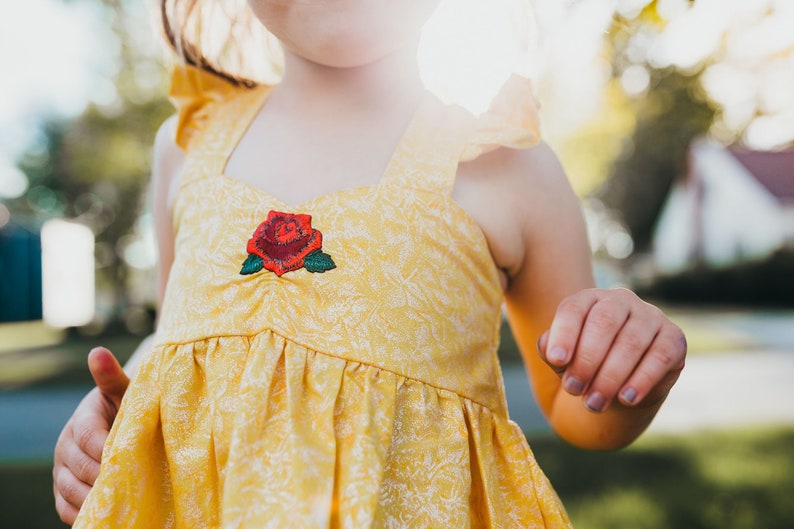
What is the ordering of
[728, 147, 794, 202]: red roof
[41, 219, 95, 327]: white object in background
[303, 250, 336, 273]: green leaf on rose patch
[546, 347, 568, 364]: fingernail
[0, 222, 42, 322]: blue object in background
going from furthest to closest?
[728, 147, 794, 202]: red roof, [41, 219, 95, 327]: white object in background, [0, 222, 42, 322]: blue object in background, [303, 250, 336, 273]: green leaf on rose patch, [546, 347, 568, 364]: fingernail

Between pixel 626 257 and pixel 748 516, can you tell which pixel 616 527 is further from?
pixel 626 257

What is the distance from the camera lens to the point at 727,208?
91.3ft

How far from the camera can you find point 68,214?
23.8m

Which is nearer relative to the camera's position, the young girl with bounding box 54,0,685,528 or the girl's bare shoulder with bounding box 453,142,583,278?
the young girl with bounding box 54,0,685,528

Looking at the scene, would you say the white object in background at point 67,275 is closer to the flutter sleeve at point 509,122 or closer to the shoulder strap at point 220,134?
the shoulder strap at point 220,134

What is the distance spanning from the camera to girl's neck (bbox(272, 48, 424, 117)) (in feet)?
4.88

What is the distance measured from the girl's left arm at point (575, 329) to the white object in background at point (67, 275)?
19455mm

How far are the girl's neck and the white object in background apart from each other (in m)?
19.3

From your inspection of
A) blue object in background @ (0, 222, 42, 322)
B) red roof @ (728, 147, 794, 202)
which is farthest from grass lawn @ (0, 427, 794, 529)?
red roof @ (728, 147, 794, 202)

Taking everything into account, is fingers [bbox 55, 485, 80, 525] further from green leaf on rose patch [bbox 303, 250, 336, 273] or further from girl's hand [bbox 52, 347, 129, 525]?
green leaf on rose patch [bbox 303, 250, 336, 273]

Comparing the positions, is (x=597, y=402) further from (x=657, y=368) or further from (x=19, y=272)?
(x=19, y=272)

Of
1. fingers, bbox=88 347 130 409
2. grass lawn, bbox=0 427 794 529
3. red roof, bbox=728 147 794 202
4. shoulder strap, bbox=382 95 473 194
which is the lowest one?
red roof, bbox=728 147 794 202

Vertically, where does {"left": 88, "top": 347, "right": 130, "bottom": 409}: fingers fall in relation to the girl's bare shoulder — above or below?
below

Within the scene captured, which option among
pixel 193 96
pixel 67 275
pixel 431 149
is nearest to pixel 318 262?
pixel 431 149
